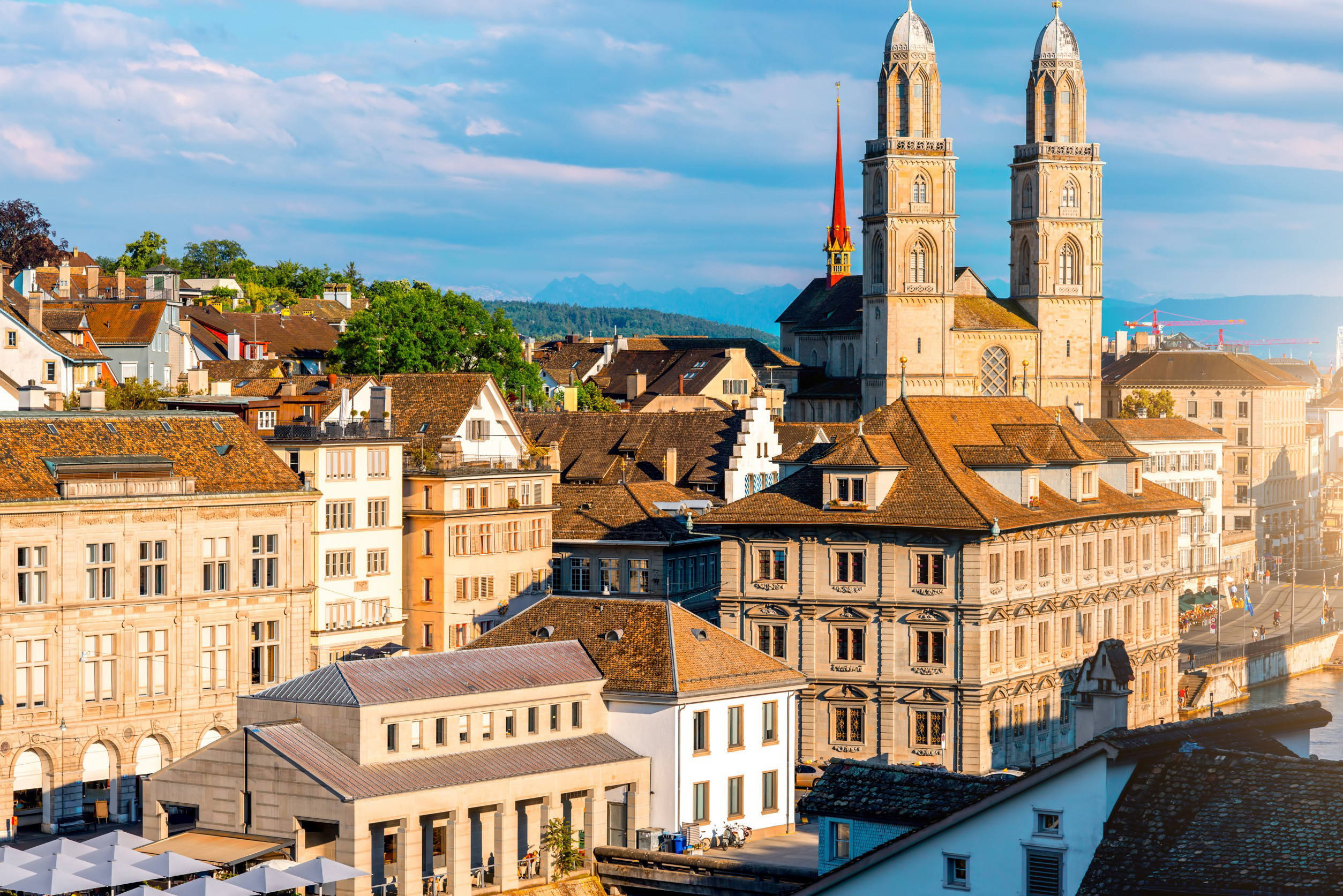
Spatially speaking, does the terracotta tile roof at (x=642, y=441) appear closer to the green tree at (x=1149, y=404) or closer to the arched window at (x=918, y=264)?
the arched window at (x=918, y=264)

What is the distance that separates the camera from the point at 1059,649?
7638 centimetres

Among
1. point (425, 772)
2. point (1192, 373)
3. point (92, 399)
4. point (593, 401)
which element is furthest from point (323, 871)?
point (1192, 373)

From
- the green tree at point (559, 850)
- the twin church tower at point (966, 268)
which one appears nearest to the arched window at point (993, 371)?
the twin church tower at point (966, 268)

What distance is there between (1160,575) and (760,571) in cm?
2064

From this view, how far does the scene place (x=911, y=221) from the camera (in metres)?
142

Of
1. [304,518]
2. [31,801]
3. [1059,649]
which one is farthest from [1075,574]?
[31,801]

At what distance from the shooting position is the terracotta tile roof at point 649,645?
58.0m

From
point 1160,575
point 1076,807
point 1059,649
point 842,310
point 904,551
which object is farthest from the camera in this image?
point 842,310

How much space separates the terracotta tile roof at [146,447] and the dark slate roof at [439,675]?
45.3ft

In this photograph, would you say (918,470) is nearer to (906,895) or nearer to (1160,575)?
(1160,575)

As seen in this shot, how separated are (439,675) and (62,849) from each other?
34.2 ft

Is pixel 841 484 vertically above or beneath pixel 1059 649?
above

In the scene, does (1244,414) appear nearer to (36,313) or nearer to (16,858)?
(36,313)

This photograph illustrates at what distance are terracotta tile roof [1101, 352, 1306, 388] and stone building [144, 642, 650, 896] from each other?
401 feet
